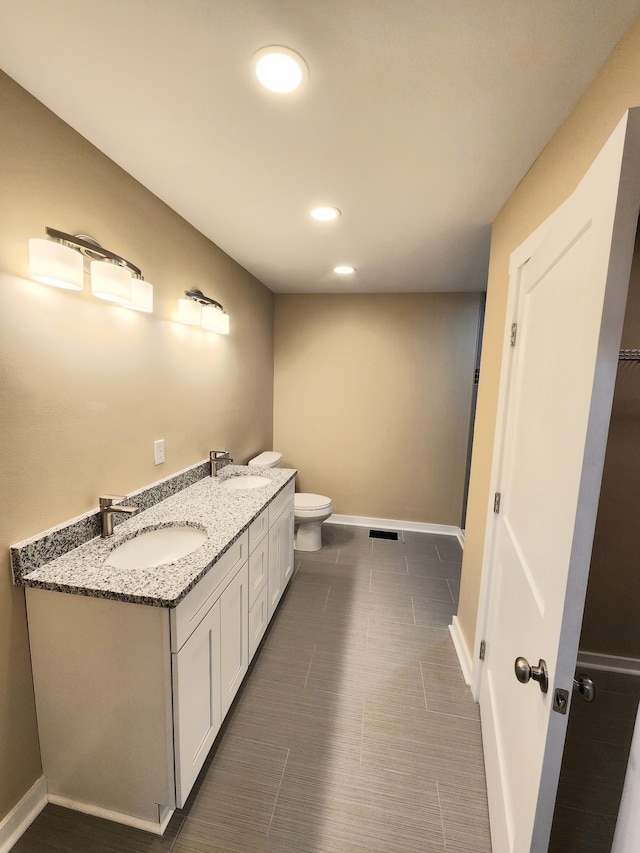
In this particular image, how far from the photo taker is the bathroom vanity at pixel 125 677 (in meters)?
1.11

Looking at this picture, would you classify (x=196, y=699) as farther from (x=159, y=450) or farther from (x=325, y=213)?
(x=325, y=213)

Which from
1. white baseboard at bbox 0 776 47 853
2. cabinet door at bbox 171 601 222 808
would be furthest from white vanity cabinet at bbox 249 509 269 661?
white baseboard at bbox 0 776 47 853

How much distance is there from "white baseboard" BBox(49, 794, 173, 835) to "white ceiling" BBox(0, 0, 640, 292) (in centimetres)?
234

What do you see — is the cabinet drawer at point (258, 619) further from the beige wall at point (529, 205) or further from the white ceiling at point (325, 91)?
the white ceiling at point (325, 91)

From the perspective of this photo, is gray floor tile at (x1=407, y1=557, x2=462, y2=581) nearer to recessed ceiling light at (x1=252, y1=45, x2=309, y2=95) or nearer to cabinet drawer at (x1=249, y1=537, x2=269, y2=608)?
cabinet drawer at (x1=249, y1=537, x2=269, y2=608)

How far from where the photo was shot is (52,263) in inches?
43.6

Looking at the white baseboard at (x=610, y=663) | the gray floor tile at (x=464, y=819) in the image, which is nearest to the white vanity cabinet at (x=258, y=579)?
the gray floor tile at (x=464, y=819)

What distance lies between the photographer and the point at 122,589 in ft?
3.56

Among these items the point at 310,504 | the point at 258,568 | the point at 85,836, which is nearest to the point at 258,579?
the point at 258,568

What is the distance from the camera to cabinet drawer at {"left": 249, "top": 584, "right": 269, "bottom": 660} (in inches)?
70.6

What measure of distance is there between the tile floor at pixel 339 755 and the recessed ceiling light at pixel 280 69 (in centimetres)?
237

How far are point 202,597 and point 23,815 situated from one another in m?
0.92

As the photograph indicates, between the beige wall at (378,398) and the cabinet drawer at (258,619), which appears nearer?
the cabinet drawer at (258,619)

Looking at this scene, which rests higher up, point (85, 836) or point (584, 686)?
point (584, 686)
